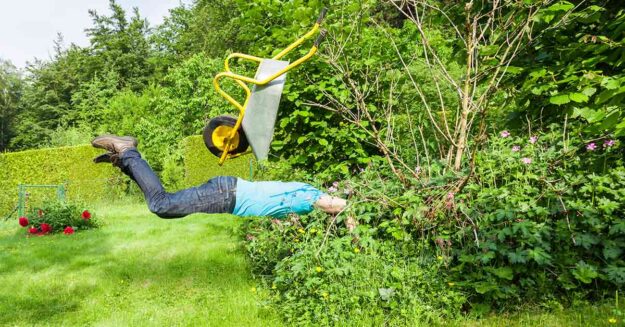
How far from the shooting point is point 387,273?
3148 mm

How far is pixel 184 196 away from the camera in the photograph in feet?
10.5

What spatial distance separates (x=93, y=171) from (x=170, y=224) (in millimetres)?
8533

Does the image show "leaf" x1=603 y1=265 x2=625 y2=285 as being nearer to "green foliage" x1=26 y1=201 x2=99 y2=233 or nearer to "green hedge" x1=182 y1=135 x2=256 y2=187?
"green foliage" x1=26 y1=201 x2=99 y2=233

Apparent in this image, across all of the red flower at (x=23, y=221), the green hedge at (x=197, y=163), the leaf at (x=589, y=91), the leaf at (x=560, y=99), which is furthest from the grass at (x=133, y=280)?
the green hedge at (x=197, y=163)

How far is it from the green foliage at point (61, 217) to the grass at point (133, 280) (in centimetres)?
76

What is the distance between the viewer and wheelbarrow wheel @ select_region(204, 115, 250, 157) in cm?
334

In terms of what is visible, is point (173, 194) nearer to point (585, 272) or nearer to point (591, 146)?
point (585, 272)

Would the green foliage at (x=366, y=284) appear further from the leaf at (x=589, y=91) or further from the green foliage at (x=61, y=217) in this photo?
the green foliage at (x=61, y=217)

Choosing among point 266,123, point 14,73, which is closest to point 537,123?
point 266,123

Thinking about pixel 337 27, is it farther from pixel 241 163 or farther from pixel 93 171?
pixel 93 171

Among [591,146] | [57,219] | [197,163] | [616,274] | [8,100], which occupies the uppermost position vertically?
[8,100]

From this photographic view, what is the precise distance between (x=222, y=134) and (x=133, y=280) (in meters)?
2.46

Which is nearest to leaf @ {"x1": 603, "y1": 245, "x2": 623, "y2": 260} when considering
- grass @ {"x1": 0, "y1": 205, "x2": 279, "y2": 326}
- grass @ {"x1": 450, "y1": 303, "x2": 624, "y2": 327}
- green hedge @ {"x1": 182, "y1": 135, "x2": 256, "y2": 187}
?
grass @ {"x1": 450, "y1": 303, "x2": 624, "y2": 327}

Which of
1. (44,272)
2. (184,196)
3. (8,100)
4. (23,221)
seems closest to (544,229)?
(184,196)
